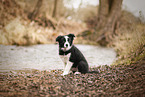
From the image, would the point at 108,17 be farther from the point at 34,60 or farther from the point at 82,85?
the point at 82,85

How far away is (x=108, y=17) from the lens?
15492 millimetres

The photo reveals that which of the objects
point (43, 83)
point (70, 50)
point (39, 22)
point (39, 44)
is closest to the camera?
point (43, 83)

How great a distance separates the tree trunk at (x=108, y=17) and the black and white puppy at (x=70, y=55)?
408 inches

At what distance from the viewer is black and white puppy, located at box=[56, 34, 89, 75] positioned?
4.77 metres

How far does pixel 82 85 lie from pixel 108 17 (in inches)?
485

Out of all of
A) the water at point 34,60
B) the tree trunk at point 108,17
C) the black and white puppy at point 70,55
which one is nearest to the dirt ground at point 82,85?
the black and white puppy at point 70,55

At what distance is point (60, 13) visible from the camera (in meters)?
27.0

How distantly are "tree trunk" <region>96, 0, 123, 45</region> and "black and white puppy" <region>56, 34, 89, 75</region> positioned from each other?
408 inches

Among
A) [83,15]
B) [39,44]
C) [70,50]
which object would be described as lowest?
[39,44]

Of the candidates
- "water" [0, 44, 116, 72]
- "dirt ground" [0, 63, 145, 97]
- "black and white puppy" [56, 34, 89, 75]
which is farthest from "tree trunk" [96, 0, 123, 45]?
"black and white puppy" [56, 34, 89, 75]

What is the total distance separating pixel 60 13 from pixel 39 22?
10.1m

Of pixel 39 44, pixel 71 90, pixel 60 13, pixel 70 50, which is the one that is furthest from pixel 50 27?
pixel 71 90

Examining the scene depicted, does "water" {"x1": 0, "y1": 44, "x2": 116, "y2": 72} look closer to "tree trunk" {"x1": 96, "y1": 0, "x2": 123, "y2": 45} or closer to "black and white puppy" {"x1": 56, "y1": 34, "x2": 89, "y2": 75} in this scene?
"black and white puppy" {"x1": 56, "y1": 34, "x2": 89, "y2": 75}

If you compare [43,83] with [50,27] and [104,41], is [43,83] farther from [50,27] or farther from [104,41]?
[50,27]
